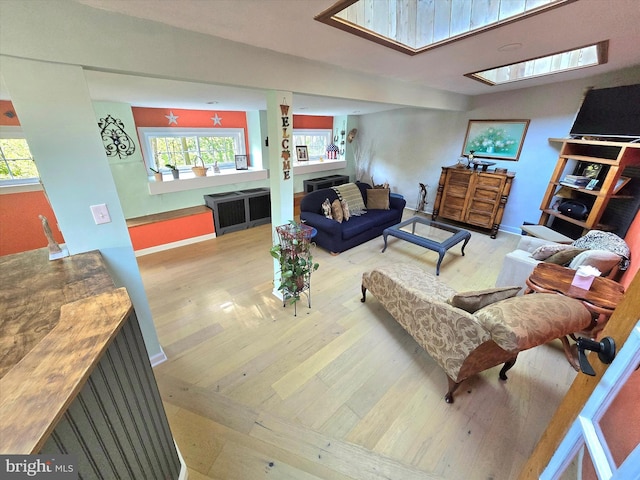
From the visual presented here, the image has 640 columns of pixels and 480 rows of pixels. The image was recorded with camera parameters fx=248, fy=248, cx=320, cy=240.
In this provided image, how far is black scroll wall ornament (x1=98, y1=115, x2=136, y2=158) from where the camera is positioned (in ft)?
10.9

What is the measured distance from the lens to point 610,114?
2.78 meters

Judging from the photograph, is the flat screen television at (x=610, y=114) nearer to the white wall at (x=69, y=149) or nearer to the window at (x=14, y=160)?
the white wall at (x=69, y=149)

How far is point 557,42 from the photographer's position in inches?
72.4

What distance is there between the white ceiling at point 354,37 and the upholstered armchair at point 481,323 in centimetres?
166

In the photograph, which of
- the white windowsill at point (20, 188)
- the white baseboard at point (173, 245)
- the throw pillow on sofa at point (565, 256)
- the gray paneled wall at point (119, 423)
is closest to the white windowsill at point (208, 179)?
the white baseboard at point (173, 245)

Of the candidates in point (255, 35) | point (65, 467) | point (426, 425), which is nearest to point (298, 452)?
point (426, 425)

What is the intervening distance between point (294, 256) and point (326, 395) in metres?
1.19

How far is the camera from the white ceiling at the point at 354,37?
4.32 ft

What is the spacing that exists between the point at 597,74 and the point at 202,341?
17.9 feet

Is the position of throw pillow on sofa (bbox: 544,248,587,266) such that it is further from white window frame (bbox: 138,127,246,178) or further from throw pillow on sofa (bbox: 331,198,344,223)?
white window frame (bbox: 138,127,246,178)

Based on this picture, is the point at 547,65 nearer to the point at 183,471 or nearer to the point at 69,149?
the point at 69,149

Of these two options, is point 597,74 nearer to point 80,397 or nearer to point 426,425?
point 426,425

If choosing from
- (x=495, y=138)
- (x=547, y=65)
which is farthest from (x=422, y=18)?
(x=495, y=138)

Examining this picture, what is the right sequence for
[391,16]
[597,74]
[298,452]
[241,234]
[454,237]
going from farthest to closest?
[241,234] → [454,237] → [597,74] → [391,16] → [298,452]
